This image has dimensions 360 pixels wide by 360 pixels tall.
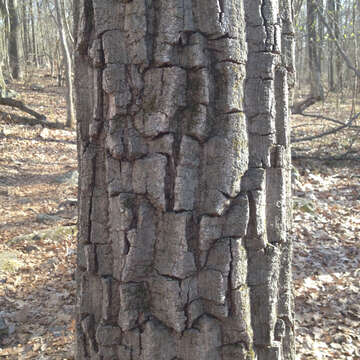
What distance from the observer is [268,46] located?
162 cm

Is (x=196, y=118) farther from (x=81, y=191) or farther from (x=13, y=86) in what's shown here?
(x=13, y=86)

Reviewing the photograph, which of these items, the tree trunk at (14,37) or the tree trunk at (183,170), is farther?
the tree trunk at (14,37)

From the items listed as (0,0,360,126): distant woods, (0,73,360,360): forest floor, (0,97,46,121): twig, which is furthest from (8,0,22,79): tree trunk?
(0,73,360,360): forest floor

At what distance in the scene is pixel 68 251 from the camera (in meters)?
4.79

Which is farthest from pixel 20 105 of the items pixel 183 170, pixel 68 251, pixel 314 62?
pixel 183 170

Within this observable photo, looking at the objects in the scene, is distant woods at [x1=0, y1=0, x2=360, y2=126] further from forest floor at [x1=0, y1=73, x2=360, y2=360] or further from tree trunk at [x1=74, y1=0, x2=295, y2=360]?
tree trunk at [x1=74, y1=0, x2=295, y2=360]

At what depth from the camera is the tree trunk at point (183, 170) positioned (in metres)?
1.55

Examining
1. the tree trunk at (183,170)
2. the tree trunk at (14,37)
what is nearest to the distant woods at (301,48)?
the tree trunk at (14,37)

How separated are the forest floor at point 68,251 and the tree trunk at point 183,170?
149 cm

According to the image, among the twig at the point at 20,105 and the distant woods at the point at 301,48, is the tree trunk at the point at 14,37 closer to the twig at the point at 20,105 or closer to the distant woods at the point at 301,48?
the distant woods at the point at 301,48

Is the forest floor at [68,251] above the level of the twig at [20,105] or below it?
below

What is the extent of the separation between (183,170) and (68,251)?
3659 millimetres

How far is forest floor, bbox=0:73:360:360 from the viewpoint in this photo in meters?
3.13

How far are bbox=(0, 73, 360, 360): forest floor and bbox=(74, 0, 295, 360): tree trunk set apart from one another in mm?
1489
